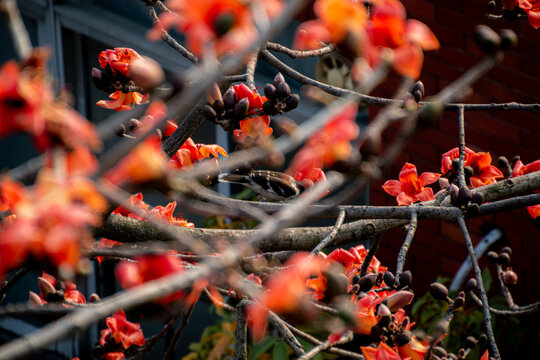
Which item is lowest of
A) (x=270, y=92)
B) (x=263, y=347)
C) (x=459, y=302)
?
(x=263, y=347)

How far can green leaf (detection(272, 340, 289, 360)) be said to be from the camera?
251cm

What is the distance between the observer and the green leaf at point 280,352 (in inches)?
98.7

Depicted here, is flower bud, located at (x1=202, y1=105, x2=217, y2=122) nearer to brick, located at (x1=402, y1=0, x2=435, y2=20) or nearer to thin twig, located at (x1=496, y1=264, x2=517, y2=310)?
thin twig, located at (x1=496, y1=264, x2=517, y2=310)

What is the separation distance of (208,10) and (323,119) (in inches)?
7.1

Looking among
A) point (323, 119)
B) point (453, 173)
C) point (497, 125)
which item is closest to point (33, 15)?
point (497, 125)

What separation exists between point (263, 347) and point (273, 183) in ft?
3.48

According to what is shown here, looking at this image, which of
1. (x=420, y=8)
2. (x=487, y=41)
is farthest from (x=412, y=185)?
(x=420, y=8)

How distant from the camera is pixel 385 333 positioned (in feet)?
4.08

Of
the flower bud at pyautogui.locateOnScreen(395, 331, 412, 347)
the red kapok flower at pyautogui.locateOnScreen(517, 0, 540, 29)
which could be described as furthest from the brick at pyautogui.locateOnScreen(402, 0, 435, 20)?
the flower bud at pyautogui.locateOnScreen(395, 331, 412, 347)

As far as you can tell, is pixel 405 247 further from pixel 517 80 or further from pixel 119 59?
pixel 517 80

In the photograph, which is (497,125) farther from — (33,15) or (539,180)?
(33,15)

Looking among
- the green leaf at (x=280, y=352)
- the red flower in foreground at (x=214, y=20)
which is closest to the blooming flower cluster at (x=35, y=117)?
the red flower in foreground at (x=214, y=20)

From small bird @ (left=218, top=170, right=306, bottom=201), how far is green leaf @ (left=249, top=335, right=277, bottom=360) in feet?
3.08

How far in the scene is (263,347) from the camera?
2600mm
